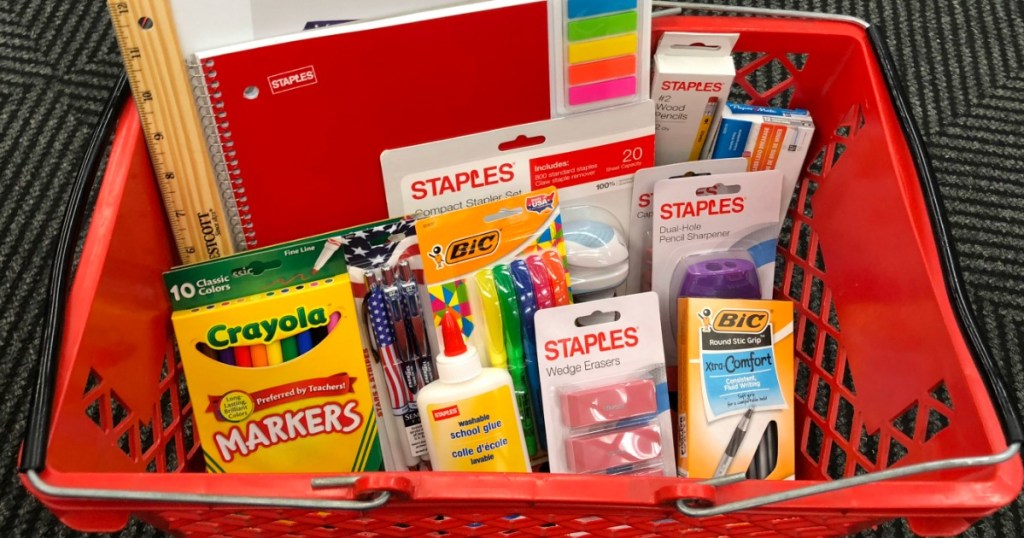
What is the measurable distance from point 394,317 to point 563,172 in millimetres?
191

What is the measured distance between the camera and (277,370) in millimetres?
644

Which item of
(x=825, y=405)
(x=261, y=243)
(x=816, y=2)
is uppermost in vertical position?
(x=816, y=2)

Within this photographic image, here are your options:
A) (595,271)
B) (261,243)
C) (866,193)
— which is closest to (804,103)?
(866,193)

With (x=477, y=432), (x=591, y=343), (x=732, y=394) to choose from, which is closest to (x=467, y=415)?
(x=477, y=432)

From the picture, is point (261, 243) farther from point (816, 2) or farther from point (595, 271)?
point (816, 2)

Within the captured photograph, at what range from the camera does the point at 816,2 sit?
4.41ft

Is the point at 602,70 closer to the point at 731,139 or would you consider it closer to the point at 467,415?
the point at 731,139

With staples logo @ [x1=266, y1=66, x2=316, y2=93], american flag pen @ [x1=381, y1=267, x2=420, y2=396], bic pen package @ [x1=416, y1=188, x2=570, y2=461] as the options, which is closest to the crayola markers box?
bic pen package @ [x1=416, y1=188, x2=570, y2=461]

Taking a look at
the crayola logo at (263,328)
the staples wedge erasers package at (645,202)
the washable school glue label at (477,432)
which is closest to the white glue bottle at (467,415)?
the washable school glue label at (477,432)

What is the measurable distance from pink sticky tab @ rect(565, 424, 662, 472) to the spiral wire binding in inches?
12.4

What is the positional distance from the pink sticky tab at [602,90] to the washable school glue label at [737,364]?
0.19 m

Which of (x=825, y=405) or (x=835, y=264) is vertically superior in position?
(x=835, y=264)

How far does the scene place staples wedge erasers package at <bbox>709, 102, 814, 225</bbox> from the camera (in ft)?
A: 2.38

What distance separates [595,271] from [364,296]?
20 cm
